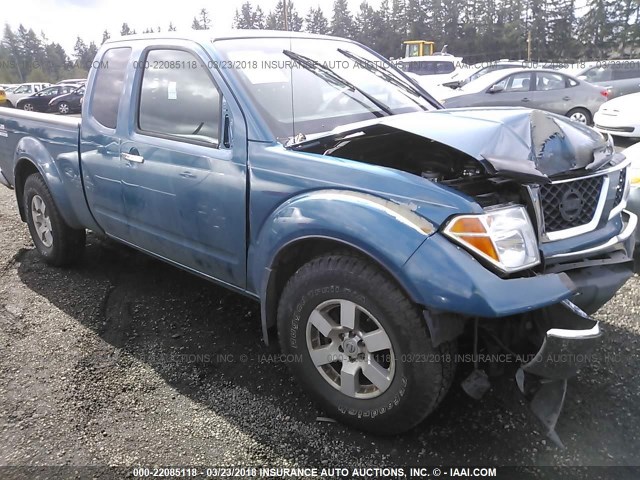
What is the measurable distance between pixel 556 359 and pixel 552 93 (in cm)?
1100

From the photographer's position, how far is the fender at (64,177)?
13.3 feet

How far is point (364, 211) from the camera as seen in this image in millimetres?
2256

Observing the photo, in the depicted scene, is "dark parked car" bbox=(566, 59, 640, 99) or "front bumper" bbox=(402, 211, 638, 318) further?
"dark parked car" bbox=(566, 59, 640, 99)

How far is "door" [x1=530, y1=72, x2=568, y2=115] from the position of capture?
11.5m

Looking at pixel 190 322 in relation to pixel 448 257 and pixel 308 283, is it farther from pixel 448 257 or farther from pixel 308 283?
pixel 448 257

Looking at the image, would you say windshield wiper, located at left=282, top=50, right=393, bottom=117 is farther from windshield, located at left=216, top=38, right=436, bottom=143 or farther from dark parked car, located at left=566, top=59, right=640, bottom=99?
dark parked car, located at left=566, top=59, right=640, bottom=99

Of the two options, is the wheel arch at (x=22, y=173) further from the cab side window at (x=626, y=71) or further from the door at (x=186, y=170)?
the cab side window at (x=626, y=71)

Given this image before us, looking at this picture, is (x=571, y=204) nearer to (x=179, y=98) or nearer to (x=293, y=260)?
(x=293, y=260)

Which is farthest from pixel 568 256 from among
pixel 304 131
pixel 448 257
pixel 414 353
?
pixel 304 131

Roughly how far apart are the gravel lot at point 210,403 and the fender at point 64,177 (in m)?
0.69

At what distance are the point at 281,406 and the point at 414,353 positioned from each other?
0.91 meters

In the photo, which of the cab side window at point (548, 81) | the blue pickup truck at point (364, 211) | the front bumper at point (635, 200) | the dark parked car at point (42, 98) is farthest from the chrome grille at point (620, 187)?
the dark parked car at point (42, 98)

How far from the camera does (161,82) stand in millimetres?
3381

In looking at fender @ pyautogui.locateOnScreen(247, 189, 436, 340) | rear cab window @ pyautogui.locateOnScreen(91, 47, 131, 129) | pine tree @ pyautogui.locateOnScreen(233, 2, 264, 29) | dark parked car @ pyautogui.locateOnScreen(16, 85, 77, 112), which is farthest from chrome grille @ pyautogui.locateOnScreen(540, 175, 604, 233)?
pine tree @ pyautogui.locateOnScreen(233, 2, 264, 29)
